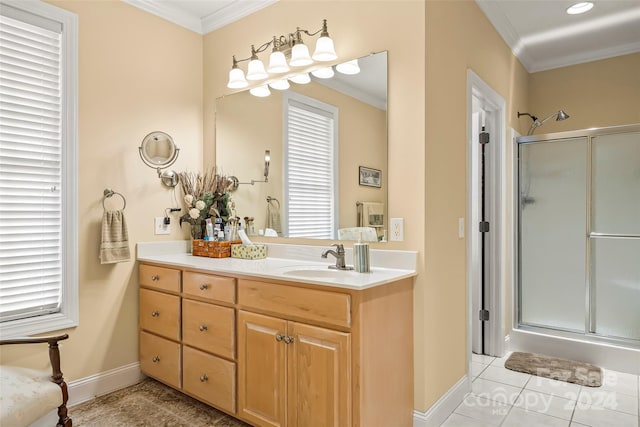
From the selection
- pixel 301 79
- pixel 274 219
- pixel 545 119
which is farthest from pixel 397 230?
pixel 545 119

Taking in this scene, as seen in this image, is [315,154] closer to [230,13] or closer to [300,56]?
[300,56]

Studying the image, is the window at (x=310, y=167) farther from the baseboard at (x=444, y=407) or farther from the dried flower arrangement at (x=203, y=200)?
the baseboard at (x=444, y=407)

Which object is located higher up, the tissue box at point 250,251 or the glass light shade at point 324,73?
the glass light shade at point 324,73

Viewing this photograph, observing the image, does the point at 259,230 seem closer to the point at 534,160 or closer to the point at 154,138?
the point at 154,138

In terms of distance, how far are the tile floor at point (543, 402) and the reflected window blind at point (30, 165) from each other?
243cm

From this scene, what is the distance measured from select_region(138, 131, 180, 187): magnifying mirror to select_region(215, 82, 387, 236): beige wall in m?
0.34

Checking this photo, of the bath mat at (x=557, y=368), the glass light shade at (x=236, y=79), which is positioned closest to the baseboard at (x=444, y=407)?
the bath mat at (x=557, y=368)

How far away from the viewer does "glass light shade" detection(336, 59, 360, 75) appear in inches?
90.1

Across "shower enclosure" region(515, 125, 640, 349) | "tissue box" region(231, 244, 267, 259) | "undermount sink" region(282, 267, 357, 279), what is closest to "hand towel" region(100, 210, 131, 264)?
"tissue box" region(231, 244, 267, 259)

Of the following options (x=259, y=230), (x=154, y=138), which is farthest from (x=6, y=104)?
(x=259, y=230)

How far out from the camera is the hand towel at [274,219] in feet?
8.76

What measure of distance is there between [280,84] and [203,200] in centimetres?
98

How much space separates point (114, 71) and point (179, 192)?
0.91m

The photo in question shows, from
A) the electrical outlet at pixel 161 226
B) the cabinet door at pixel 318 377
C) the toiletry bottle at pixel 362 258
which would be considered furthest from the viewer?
the electrical outlet at pixel 161 226
